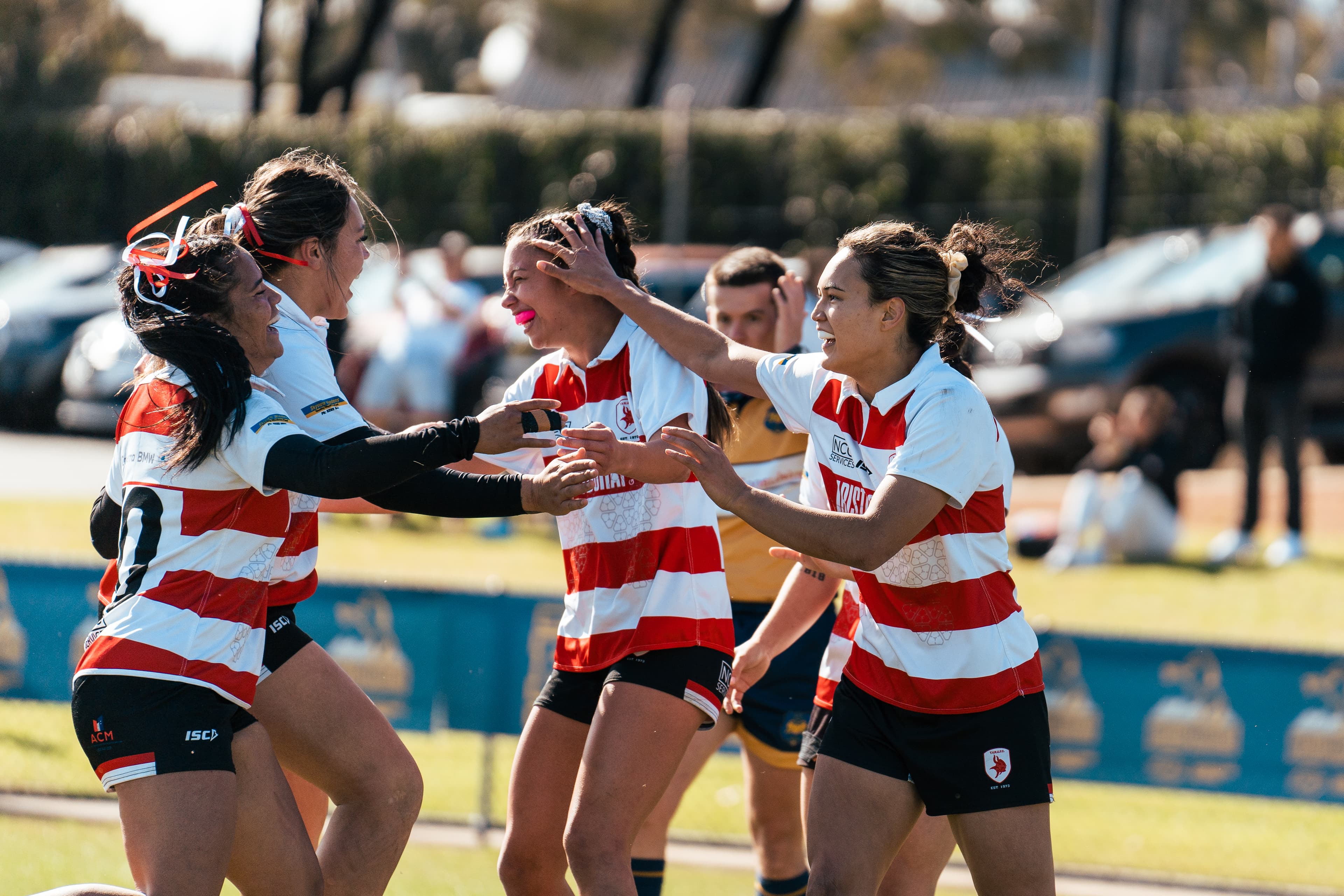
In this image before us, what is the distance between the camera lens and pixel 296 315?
3842 mm

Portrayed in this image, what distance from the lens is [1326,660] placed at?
6203mm

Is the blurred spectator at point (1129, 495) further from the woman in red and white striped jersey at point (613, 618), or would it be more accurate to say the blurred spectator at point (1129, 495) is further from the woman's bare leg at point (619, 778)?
the woman's bare leg at point (619, 778)

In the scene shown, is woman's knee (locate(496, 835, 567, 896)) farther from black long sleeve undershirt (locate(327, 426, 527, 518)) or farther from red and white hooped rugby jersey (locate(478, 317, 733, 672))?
black long sleeve undershirt (locate(327, 426, 527, 518))

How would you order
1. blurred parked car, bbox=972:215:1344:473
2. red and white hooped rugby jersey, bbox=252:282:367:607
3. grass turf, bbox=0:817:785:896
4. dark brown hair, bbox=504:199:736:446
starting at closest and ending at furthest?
red and white hooped rugby jersey, bbox=252:282:367:607 < dark brown hair, bbox=504:199:736:446 < grass turf, bbox=0:817:785:896 < blurred parked car, bbox=972:215:1344:473

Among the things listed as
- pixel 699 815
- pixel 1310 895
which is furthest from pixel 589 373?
pixel 1310 895

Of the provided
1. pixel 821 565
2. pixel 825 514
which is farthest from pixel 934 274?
pixel 821 565

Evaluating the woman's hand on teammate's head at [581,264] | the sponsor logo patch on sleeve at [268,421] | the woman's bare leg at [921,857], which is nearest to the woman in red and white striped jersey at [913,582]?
the woman's bare leg at [921,857]

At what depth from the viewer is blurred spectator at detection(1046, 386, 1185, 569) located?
10781mm

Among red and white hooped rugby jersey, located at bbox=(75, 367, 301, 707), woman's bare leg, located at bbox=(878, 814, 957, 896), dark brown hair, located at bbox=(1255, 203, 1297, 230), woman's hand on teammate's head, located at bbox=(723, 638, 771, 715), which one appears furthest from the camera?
dark brown hair, located at bbox=(1255, 203, 1297, 230)

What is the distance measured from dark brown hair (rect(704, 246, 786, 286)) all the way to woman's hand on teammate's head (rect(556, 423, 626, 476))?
1.43 m

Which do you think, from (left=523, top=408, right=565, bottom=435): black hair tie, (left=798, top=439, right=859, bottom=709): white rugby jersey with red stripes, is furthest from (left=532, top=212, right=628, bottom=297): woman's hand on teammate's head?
(left=798, top=439, right=859, bottom=709): white rugby jersey with red stripes

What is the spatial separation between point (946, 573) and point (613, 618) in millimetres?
894

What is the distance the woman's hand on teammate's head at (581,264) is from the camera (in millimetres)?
4012

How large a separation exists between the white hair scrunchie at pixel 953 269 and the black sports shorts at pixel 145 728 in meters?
2.00
